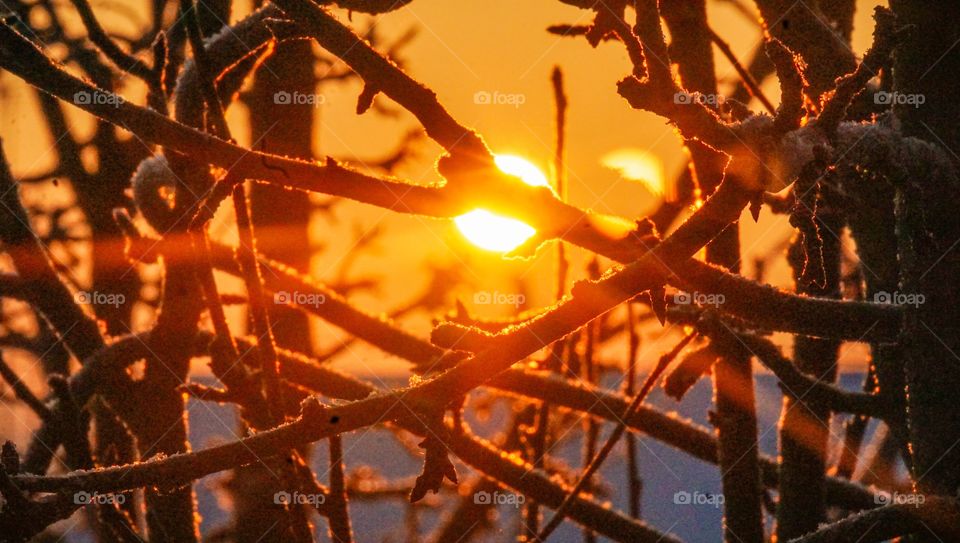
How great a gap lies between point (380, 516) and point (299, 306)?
31.4 metres

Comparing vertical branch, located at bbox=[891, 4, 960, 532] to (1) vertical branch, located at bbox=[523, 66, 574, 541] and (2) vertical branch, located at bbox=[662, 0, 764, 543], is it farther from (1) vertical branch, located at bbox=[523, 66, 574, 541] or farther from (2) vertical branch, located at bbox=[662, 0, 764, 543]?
(1) vertical branch, located at bbox=[523, 66, 574, 541]

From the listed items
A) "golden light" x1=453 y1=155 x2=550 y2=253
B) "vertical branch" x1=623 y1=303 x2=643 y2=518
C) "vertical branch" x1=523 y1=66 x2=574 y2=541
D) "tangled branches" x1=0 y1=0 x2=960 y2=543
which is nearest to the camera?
"tangled branches" x1=0 y1=0 x2=960 y2=543

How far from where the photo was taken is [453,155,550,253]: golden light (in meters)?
Answer: 1.40

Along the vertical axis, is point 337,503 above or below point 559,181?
below

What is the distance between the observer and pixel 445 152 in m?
1.32

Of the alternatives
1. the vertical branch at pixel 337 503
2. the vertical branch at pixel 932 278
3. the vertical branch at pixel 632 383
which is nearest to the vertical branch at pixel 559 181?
the vertical branch at pixel 632 383

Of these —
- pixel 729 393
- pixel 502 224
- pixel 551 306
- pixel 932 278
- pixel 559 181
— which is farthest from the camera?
pixel 559 181

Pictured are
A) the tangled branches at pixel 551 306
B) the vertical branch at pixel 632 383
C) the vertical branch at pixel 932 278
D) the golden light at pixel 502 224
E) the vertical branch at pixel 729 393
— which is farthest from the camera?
the vertical branch at pixel 632 383

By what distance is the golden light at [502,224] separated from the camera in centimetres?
140

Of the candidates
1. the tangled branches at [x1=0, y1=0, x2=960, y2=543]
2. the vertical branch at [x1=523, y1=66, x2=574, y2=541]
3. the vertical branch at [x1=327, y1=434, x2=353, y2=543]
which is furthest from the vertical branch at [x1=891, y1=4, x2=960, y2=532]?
the vertical branch at [x1=327, y1=434, x2=353, y2=543]

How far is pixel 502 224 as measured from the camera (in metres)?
1.57

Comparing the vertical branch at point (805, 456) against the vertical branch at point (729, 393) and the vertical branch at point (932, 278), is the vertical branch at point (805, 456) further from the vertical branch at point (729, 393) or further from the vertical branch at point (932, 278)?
the vertical branch at point (932, 278)

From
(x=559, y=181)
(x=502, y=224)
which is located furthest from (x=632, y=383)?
(x=502, y=224)

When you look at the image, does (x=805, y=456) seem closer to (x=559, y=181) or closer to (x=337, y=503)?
(x=559, y=181)
